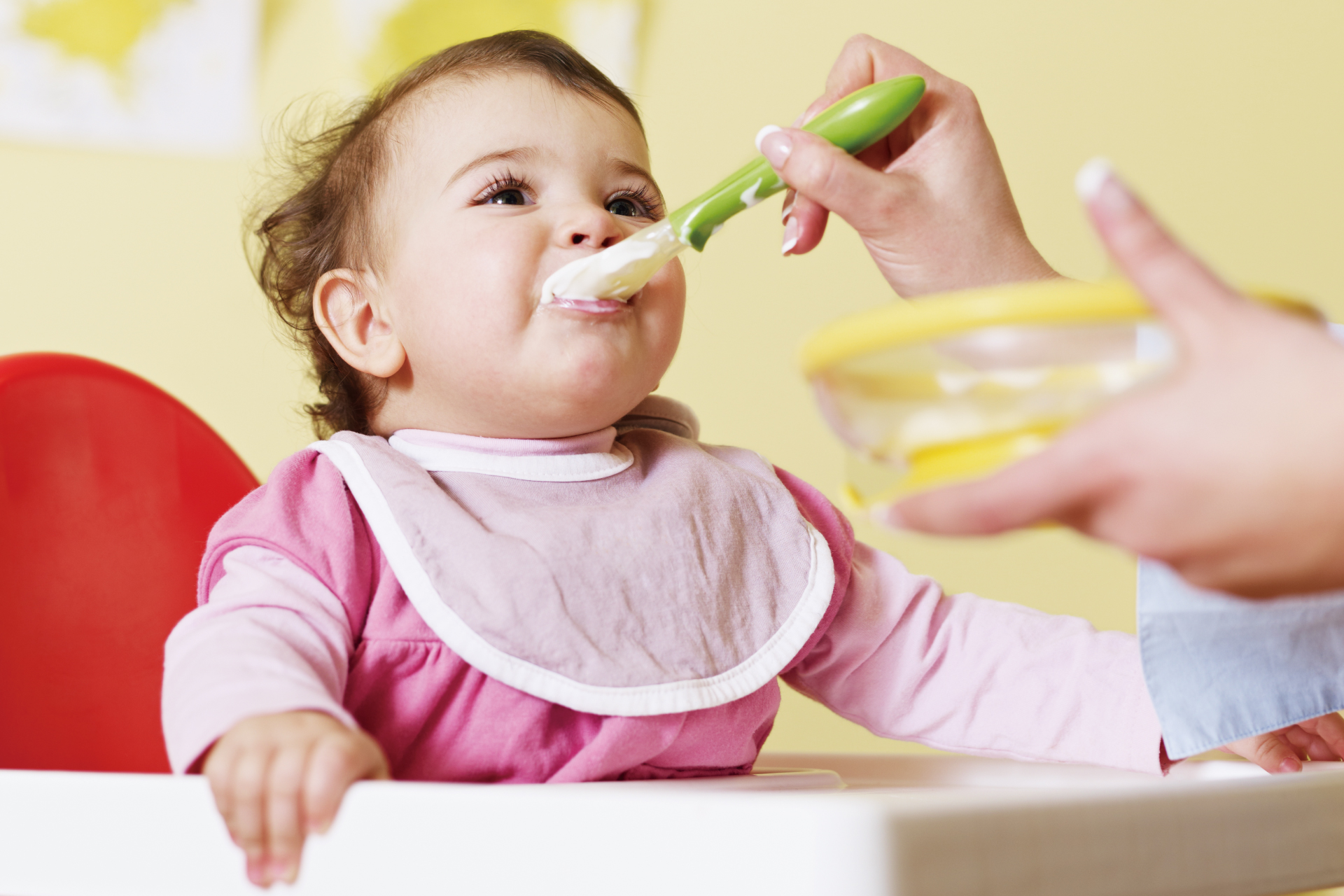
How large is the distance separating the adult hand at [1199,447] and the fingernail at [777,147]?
13.6 inches

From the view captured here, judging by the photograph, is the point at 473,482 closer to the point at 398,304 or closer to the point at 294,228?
the point at 398,304

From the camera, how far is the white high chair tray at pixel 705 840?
38 centimetres

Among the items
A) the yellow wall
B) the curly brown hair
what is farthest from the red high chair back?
the yellow wall

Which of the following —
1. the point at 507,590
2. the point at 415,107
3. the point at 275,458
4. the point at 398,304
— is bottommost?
the point at 275,458

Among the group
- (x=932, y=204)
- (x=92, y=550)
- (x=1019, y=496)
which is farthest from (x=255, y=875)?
(x=932, y=204)

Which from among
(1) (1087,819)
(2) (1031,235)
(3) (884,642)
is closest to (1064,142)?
(2) (1031,235)

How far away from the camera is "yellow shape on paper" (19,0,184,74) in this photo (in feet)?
5.03

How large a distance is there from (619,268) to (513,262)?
68 millimetres

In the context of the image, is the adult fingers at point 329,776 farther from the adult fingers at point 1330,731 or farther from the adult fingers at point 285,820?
the adult fingers at point 1330,731

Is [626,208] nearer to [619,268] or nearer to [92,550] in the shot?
[619,268]

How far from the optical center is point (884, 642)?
807 millimetres

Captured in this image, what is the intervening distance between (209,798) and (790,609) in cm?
35

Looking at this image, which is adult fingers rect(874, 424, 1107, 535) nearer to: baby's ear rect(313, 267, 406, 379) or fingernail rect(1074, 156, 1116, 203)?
fingernail rect(1074, 156, 1116, 203)

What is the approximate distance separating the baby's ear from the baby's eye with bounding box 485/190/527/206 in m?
0.10
